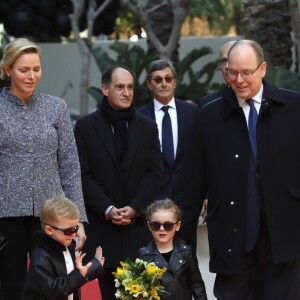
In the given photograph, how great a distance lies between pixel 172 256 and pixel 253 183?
73cm

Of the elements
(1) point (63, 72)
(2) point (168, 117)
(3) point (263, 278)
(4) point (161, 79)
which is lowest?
(1) point (63, 72)

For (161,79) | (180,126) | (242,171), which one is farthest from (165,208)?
(161,79)

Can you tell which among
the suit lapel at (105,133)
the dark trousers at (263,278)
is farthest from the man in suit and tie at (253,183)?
the suit lapel at (105,133)

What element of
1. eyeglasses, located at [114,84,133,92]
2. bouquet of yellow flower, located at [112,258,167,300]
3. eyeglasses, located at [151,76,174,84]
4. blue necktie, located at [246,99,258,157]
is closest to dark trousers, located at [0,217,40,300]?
bouquet of yellow flower, located at [112,258,167,300]

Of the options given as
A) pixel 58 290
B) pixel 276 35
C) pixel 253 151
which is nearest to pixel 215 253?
pixel 253 151

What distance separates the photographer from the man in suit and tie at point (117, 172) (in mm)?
7500

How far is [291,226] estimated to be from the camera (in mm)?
6301

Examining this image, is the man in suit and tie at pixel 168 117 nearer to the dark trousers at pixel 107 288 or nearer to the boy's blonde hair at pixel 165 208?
the dark trousers at pixel 107 288

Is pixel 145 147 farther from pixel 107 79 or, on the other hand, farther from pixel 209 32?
pixel 209 32

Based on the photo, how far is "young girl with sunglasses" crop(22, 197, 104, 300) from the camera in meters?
5.88

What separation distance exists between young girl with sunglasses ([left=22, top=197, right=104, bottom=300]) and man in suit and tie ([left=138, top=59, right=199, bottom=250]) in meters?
2.12

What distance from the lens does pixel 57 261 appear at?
19.7ft

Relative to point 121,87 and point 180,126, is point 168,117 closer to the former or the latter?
point 180,126

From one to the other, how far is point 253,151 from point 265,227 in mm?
466
